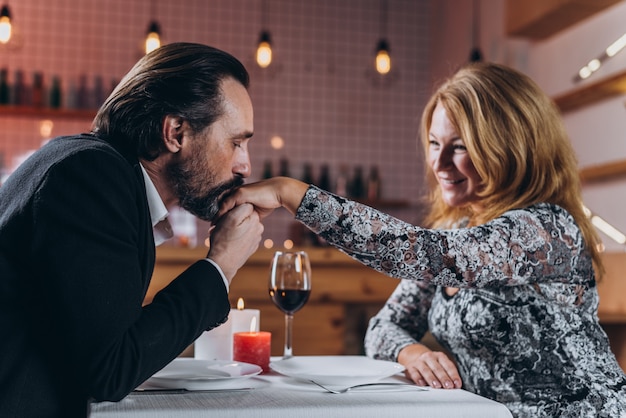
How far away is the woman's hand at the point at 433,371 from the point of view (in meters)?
1.38

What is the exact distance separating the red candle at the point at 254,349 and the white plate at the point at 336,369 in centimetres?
2

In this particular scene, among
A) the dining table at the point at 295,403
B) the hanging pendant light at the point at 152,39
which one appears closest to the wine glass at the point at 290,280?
the dining table at the point at 295,403

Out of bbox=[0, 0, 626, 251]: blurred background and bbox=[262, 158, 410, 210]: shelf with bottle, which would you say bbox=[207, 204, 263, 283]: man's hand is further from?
bbox=[262, 158, 410, 210]: shelf with bottle

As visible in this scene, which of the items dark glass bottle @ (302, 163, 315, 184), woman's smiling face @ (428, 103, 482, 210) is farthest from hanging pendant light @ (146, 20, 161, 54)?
woman's smiling face @ (428, 103, 482, 210)

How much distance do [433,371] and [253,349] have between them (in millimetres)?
354

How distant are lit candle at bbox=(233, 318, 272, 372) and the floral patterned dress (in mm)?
260

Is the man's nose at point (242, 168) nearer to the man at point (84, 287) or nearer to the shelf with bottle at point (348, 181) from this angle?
the man at point (84, 287)

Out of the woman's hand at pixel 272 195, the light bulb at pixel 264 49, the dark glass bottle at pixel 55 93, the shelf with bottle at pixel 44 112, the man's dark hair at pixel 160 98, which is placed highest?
the light bulb at pixel 264 49

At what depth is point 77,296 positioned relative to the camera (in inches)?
41.7

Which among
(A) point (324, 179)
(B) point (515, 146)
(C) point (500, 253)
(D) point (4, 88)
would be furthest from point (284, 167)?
(C) point (500, 253)

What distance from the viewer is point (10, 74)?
16.2 feet

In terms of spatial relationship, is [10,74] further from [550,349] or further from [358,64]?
[550,349]

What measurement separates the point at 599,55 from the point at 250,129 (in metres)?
2.73

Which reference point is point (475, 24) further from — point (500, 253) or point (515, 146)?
point (500, 253)
